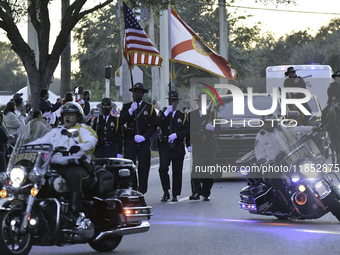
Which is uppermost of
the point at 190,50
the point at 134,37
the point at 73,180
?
the point at 134,37

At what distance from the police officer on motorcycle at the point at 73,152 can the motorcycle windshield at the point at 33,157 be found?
149 millimetres

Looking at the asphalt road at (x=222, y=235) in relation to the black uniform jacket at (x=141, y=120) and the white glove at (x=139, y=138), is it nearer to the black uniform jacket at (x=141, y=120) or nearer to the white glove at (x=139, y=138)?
the white glove at (x=139, y=138)

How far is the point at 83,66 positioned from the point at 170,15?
163ft

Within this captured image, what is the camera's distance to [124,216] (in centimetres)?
909

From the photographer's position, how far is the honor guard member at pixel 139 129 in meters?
14.6

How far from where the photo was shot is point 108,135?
14773 mm

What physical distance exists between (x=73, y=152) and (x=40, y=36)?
1505 centimetres

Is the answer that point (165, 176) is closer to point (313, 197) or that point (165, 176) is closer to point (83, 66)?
point (313, 197)

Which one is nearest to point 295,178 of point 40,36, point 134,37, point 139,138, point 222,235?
point 222,235

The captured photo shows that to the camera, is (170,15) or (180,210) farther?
(170,15)

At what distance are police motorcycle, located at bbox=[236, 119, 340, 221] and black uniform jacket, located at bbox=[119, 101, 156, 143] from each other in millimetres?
2922

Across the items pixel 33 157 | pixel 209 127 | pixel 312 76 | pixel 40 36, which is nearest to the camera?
pixel 33 157

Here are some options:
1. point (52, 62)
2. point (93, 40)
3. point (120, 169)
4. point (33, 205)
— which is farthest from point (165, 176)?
point (93, 40)

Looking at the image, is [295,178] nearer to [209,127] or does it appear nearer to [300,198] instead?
[300,198]
